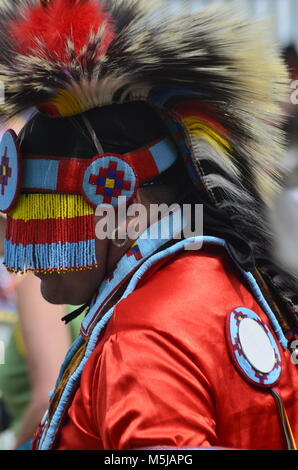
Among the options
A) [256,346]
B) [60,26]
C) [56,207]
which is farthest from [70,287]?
[60,26]

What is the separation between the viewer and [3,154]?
191 cm

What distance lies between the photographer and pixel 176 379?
148 centimetres

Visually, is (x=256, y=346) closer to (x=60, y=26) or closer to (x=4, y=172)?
(x=4, y=172)

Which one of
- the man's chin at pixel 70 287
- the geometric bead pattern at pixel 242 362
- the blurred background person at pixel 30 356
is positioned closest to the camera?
the geometric bead pattern at pixel 242 362

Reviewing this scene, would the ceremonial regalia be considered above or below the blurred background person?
above

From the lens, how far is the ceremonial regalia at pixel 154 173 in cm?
165

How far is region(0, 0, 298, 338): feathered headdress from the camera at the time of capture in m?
1.80

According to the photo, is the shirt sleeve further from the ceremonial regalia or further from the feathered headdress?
the feathered headdress

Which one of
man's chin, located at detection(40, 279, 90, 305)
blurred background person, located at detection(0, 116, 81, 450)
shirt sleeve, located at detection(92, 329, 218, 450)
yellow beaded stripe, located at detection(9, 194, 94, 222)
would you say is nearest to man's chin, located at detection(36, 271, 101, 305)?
man's chin, located at detection(40, 279, 90, 305)

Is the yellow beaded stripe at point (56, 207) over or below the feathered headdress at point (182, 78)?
below

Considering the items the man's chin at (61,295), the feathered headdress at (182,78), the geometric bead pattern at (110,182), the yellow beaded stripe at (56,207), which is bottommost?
the man's chin at (61,295)

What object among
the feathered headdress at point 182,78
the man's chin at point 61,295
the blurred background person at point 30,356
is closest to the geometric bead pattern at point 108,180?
the feathered headdress at point 182,78

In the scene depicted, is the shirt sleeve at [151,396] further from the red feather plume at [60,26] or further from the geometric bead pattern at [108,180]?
the red feather plume at [60,26]

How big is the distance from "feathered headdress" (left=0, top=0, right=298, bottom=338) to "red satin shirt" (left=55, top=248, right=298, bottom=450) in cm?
24
